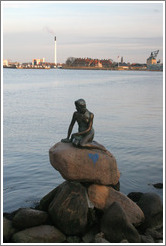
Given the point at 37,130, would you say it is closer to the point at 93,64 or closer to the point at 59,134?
the point at 59,134

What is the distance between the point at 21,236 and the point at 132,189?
5159mm

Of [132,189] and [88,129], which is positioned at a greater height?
[88,129]

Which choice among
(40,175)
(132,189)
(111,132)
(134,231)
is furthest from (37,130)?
(134,231)

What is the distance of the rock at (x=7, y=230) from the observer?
27.4ft

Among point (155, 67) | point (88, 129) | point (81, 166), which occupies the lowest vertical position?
point (81, 166)

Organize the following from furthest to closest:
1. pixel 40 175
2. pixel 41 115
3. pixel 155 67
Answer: pixel 155 67 → pixel 41 115 → pixel 40 175

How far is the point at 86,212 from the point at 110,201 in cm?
80

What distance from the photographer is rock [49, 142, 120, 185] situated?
891cm

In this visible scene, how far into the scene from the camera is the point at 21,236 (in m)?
8.19

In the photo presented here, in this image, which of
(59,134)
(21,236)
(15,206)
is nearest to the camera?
(21,236)

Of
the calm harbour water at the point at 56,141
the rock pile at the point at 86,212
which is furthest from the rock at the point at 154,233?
the calm harbour water at the point at 56,141

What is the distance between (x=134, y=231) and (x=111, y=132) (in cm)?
1225

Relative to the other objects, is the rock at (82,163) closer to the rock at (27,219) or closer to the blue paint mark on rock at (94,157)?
the blue paint mark on rock at (94,157)

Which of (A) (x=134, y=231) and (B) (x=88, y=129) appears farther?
(B) (x=88, y=129)
